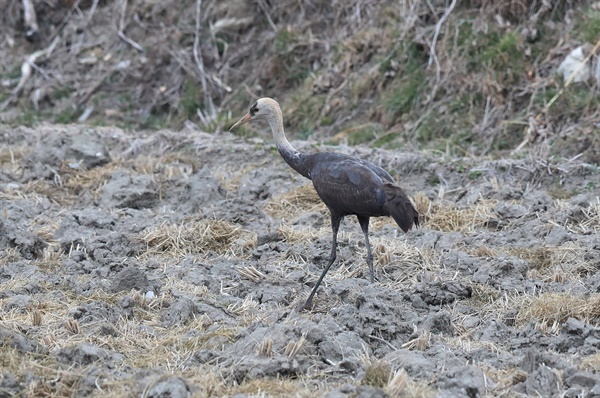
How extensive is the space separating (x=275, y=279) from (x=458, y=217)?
7.60ft

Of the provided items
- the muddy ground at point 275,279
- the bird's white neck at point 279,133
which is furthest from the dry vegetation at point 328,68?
the bird's white neck at point 279,133

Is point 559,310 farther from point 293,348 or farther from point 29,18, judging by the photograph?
point 29,18

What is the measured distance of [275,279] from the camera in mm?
8023

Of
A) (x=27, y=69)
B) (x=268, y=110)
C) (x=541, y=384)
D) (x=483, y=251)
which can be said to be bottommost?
(x=27, y=69)

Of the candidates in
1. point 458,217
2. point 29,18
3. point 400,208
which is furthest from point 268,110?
point 29,18

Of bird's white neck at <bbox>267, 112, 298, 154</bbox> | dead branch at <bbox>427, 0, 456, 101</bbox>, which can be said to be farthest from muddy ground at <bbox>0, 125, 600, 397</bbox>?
dead branch at <bbox>427, 0, 456, 101</bbox>

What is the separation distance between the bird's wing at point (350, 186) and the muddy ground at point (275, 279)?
0.58m

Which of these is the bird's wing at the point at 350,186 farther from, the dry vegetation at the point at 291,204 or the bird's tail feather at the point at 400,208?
the dry vegetation at the point at 291,204

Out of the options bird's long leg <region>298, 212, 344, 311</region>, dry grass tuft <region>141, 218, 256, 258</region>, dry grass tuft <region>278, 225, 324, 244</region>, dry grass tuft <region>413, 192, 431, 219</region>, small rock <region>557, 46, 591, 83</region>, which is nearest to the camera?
bird's long leg <region>298, 212, 344, 311</region>

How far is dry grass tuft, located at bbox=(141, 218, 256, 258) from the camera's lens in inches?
347

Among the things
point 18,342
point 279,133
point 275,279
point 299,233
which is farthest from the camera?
point 299,233

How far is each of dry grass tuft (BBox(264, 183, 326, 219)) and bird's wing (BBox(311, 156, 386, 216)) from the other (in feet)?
7.14

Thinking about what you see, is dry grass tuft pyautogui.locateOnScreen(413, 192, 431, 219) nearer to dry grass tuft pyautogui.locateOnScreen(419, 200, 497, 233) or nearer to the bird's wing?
dry grass tuft pyautogui.locateOnScreen(419, 200, 497, 233)

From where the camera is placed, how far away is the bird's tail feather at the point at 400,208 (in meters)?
7.48
